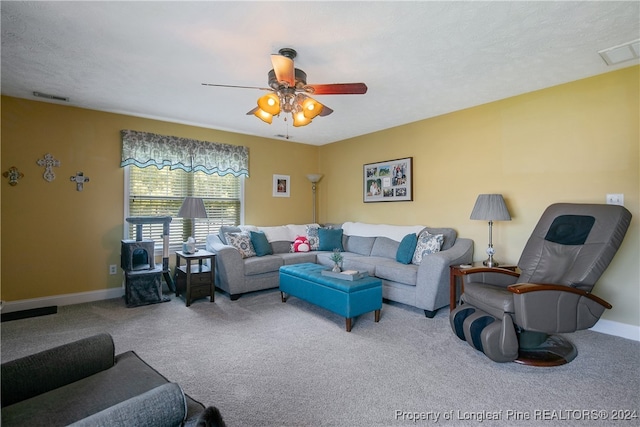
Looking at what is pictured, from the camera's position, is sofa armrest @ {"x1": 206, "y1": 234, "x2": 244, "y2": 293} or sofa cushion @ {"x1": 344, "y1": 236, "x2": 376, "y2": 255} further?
sofa cushion @ {"x1": 344, "y1": 236, "x2": 376, "y2": 255}

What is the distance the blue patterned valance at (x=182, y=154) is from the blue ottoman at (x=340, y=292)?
7.58ft

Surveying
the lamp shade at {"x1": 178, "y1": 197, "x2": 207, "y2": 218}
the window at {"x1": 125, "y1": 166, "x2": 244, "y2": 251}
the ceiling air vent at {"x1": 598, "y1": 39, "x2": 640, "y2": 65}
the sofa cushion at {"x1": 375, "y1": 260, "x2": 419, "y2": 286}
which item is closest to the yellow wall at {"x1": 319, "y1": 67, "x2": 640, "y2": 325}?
the ceiling air vent at {"x1": 598, "y1": 39, "x2": 640, "y2": 65}

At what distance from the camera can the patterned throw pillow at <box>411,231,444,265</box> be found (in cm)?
383

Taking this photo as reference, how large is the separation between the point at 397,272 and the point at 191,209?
2696 mm

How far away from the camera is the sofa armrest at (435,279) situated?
3383 millimetres

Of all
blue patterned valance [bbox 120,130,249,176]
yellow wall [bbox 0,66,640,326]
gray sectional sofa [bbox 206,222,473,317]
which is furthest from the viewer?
blue patterned valance [bbox 120,130,249,176]

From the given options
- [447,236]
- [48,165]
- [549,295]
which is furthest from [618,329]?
[48,165]

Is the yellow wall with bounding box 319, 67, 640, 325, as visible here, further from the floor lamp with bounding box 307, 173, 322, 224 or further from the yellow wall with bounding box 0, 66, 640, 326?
the floor lamp with bounding box 307, 173, 322, 224

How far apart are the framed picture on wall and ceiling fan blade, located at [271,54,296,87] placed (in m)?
2.84

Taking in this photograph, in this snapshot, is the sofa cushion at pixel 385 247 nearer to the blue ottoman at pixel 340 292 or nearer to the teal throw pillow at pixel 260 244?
the blue ottoman at pixel 340 292

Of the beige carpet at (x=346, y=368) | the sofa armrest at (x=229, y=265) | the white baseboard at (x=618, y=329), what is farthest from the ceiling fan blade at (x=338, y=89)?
the white baseboard at (x=618, y=329)

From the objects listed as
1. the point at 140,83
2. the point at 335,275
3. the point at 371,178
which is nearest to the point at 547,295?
the point at 335,275

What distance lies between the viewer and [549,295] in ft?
7.63

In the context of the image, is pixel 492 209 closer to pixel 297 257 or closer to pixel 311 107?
pixel 311 107
